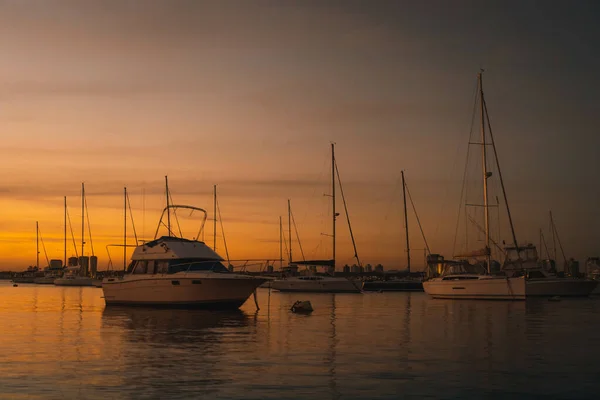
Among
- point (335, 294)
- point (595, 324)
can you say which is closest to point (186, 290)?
point (595, 324)

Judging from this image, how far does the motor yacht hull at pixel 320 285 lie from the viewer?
74.9 meters

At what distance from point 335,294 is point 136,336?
48.5 m

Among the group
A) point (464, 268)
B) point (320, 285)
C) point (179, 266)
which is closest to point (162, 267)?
point (179, 266)

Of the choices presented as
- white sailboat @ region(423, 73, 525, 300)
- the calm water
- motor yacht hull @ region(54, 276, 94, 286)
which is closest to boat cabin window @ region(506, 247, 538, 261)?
white sailboat @ region(423, 73, 525, 300)

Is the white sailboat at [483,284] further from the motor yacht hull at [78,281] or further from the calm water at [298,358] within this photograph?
the motor yacht hull at [78,281]

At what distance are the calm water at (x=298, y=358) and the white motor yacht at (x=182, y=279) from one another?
4.11 meters

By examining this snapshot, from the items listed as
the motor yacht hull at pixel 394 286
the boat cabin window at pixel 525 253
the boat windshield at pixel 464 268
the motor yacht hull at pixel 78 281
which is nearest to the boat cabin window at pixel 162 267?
the boat windshield at pixel 464 268

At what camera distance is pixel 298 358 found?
20609mm

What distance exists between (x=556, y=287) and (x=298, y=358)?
4859 cm

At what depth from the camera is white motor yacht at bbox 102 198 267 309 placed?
39.2 metres

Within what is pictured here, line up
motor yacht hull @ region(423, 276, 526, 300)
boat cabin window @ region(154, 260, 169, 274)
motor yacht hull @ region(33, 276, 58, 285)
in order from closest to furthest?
boat cabin window @ region(154, 260, 169, 274) → motor yacht hull @ region(423, 276, 526, 300) → motor yacht hull @ region(33, 276, 58, 285)

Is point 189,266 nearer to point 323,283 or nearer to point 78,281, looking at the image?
point 323,283

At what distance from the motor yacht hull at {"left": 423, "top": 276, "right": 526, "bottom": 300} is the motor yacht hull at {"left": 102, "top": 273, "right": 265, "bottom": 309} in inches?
929

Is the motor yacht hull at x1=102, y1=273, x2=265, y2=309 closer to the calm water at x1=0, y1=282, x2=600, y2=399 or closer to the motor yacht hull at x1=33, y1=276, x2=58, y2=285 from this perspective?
the calm water at x1=0, y1=282, x2=600, y2=399
